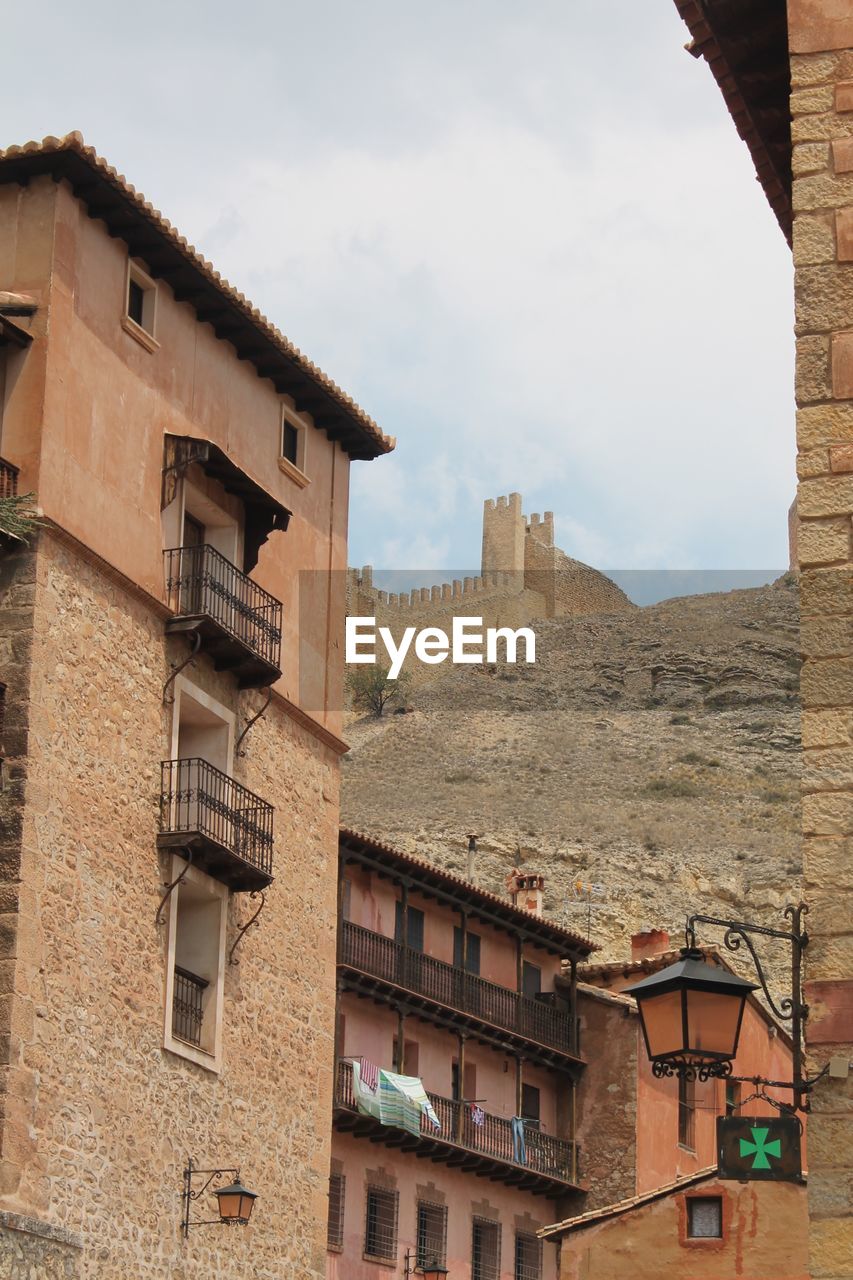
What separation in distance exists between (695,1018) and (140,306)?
15.6m

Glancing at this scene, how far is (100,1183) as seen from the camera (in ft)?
69.1

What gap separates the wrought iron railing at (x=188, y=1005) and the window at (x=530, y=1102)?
61.1 feet

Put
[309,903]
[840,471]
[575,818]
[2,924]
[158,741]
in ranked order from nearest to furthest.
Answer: [840,471], [2,924], [158,741], [309,903], [575,818]

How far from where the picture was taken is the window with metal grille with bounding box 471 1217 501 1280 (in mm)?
38500

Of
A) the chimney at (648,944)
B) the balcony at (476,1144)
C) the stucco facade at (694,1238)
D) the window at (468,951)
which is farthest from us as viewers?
the chimney at (648,944)

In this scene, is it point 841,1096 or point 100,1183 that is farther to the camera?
point 100,1183

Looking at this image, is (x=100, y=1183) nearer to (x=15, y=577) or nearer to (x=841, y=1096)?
(x=15, y=577)

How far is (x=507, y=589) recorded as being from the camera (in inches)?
4377

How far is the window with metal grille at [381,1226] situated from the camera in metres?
35.6

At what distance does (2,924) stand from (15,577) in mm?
3444

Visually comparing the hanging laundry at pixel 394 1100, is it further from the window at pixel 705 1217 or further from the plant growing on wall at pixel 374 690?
the plant growing on wall at pixel 374 690

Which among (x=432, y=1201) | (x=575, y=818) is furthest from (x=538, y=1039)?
(x=575, y=818)

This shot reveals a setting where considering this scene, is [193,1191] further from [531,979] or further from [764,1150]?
[531,979]

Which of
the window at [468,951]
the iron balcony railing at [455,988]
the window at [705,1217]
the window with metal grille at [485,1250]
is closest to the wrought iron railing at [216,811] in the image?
the window at [705,1217]
